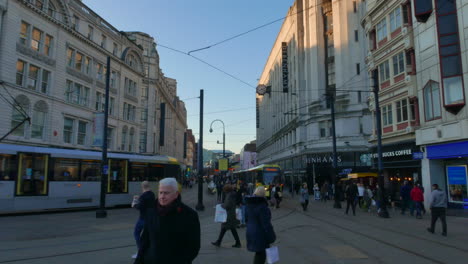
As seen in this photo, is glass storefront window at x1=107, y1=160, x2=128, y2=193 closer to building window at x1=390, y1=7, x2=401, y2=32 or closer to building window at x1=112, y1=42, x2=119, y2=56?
building window at x1=390, y1=7, x2=401, y2=32

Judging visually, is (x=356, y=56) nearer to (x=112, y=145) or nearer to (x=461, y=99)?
(x=461, y=99)

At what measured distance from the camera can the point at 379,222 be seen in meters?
16.0

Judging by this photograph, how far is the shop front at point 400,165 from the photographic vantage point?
72.7 ft

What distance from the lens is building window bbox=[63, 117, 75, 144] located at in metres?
33.2

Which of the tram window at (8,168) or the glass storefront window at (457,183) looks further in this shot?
the glass storefront window at (457,183)

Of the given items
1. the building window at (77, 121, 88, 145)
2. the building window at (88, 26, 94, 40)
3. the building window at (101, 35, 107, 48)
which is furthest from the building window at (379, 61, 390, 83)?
the building window at (101, 35, 107, 48)

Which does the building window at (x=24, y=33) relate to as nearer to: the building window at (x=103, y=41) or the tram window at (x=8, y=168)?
the building window at (x=103, y=41)

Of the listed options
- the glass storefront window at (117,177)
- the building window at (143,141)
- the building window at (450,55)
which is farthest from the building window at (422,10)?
the building window at (143,141)

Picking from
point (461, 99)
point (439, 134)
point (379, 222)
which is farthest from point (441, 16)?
point (379, 222)

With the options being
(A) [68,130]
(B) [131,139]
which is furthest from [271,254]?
(B) [131,139]

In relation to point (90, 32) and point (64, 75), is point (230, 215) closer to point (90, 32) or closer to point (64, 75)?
point (64, 75)

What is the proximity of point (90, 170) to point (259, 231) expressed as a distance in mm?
17614

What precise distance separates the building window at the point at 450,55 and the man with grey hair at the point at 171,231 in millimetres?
19256

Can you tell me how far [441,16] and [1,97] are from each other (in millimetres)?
29625
